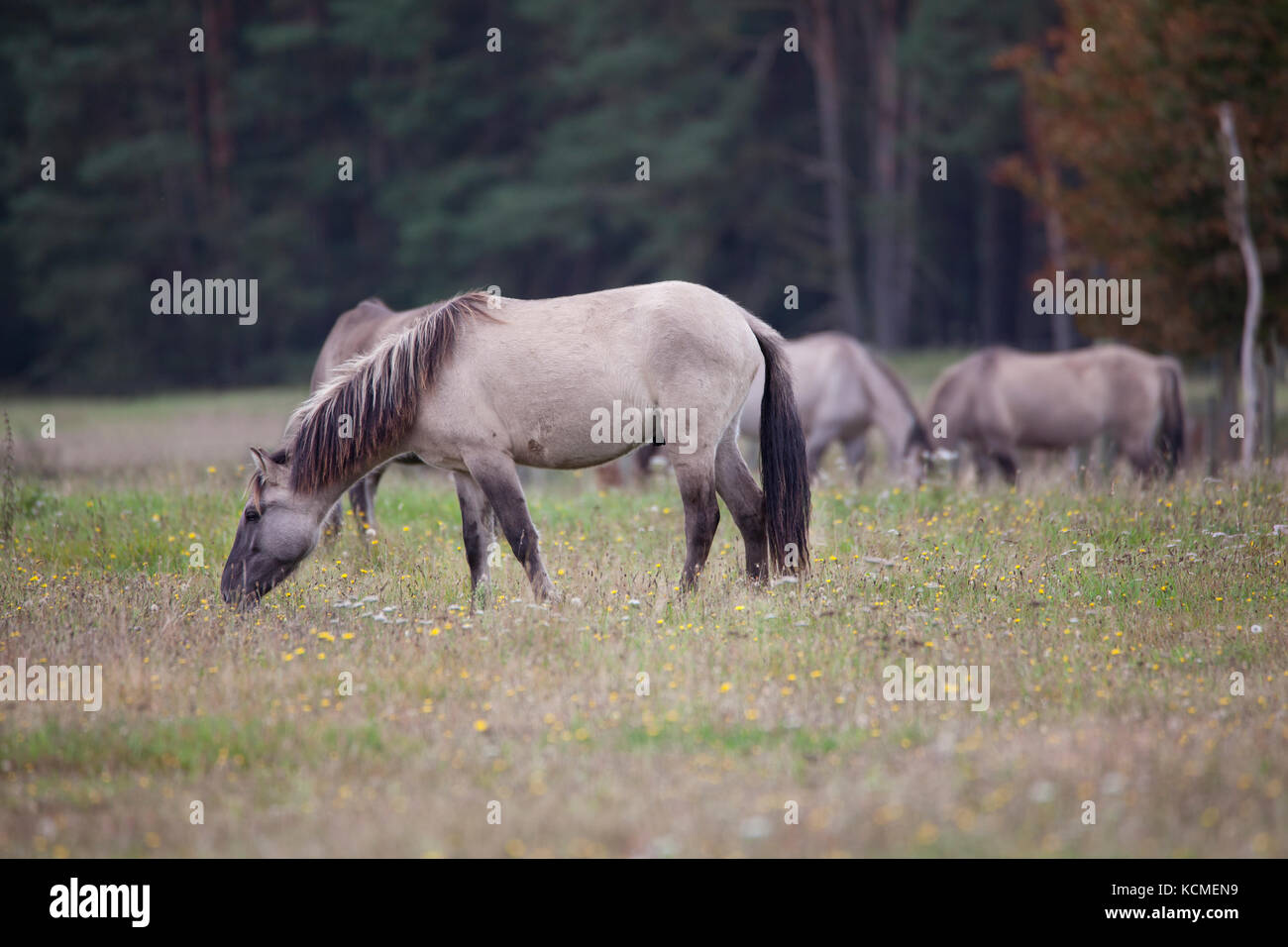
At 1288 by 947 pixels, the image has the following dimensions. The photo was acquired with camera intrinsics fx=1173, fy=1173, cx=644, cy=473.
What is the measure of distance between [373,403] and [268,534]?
97 centimetres

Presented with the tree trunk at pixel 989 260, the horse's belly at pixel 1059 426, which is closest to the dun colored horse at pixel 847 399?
the horse's belly at pixel 1059 426

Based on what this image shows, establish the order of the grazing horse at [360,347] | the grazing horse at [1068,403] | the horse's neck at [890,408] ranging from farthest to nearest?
the grazing horse at [1068,403] < the horse's neck at [890,408] < the grazing horse at [360,347]

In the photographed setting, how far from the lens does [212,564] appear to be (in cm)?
822

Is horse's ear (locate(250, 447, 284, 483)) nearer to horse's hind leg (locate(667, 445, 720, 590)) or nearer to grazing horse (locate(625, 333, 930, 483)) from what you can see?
horse's hind leg (locate(667, 445, 720, 590))

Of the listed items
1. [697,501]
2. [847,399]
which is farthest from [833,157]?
[697,501]

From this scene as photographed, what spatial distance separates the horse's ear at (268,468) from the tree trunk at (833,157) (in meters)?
24.2

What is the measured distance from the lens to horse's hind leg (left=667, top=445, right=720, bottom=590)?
682 cm

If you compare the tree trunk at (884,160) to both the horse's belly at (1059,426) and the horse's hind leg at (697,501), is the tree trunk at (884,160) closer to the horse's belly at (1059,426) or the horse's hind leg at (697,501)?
the horse's belly at (1059,426)

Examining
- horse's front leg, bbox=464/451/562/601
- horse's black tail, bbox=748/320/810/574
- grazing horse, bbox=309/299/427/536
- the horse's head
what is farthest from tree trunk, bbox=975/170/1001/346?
the horse's head

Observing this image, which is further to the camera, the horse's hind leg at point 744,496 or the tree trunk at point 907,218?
the tree trunk at point 907,218

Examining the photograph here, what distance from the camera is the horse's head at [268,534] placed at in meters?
6.82
